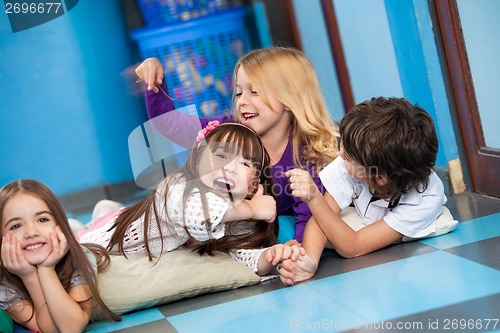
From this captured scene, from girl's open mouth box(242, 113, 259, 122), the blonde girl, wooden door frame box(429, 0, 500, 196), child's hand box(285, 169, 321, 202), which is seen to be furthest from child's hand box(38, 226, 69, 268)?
wooden door frame box(429, 0, 500, 196)

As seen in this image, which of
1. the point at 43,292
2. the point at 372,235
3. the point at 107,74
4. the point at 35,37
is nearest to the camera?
the point at 43,292

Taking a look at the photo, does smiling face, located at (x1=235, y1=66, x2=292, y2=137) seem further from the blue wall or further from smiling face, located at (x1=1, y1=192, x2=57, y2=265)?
the blue wall

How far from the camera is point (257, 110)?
6.57ft

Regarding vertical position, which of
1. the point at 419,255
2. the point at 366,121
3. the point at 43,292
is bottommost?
the point at 419,255

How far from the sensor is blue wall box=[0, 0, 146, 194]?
3.21m

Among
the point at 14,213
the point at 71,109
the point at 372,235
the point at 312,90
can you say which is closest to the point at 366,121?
the point at 372,235

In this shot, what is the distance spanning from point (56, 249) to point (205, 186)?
1.15 feet

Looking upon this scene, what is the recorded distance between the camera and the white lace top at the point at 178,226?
62.4 inches

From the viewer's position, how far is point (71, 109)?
3.36 m

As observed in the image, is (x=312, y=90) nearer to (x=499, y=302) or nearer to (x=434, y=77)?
(x=434, y=77)

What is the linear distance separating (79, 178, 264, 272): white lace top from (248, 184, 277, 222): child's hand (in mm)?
78

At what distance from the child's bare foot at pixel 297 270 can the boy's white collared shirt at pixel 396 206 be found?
220 millimetres

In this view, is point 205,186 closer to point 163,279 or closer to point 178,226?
point 178,226

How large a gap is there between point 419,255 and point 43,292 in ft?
2.54
